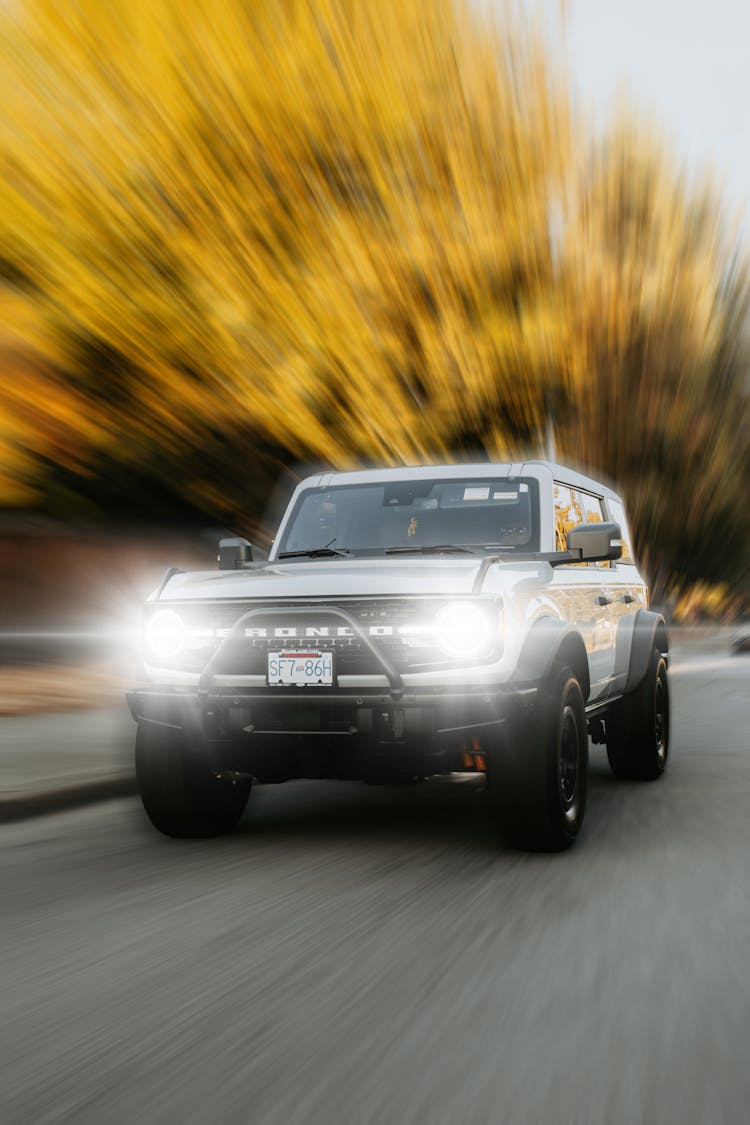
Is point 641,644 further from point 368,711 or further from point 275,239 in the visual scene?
point 275,239

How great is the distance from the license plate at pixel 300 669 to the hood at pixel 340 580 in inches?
11.5

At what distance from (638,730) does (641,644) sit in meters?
0.59

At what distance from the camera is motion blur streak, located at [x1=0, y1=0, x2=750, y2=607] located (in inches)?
443

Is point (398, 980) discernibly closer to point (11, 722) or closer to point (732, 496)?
point (11, 722)

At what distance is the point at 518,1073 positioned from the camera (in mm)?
3361

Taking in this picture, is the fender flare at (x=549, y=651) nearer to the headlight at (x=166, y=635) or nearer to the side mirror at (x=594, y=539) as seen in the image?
the side mirror at (x=594, y=539)

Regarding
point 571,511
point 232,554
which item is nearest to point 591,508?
point 571,511

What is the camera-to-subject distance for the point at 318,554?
7.41 metres

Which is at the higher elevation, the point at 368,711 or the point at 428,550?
the point at 428,550

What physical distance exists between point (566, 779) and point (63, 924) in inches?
103

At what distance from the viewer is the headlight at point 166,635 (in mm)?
6465

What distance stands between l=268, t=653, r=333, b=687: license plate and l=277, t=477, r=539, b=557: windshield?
53.2 inches

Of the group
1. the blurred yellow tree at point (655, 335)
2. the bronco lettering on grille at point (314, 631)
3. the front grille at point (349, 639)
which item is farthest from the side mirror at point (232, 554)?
the blurred yellow tree at point (655, 335)

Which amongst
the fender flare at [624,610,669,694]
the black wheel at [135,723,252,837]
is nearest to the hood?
the black wheel at [135,723,252,837]
